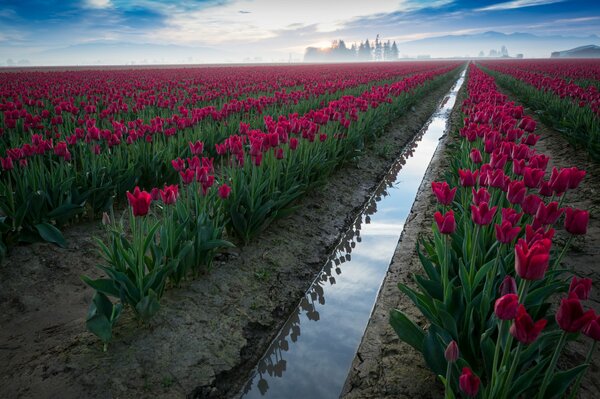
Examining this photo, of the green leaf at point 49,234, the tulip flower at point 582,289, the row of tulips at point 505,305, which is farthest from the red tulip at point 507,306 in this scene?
the green leaf at point 49,234

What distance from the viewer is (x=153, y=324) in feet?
8.69

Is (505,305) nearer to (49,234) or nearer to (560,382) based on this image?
(560,382)

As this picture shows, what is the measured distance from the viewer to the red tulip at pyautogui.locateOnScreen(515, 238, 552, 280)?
4.34 feet

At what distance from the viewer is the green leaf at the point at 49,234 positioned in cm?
349

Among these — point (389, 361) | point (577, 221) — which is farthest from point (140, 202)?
point (577, 221)

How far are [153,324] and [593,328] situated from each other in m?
2.45

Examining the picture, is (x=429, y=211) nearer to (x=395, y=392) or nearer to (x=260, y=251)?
(x=260, y=251)

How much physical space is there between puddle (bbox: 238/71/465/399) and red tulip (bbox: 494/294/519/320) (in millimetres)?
1336

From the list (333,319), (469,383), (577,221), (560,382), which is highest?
(577,221)

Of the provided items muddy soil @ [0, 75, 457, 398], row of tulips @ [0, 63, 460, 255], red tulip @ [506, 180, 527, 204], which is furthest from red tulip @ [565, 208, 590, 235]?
row of tulips @ [0, 63, 460, 255]

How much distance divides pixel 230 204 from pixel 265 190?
1.84 ft

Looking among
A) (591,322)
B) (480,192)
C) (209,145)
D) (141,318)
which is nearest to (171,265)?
(141,318)

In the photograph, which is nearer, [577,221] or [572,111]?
[577,221]

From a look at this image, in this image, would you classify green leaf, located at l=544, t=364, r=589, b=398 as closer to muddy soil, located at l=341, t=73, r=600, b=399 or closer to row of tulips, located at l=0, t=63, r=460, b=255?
muddy soil, located at l=341, t=73, r=600, b=399
